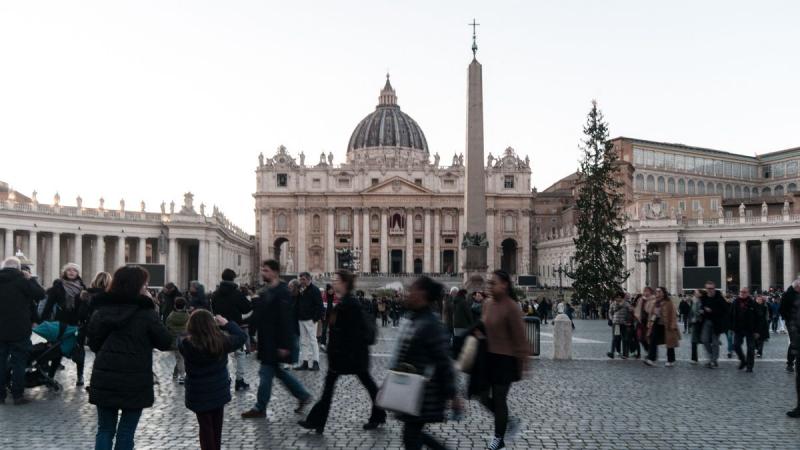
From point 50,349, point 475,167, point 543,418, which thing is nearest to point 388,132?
point 475,167

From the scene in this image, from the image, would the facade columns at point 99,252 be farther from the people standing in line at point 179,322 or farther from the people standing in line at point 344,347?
the people standing in line at point 344,347

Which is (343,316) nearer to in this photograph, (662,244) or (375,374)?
(375,374)

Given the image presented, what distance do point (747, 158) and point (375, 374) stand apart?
85.6 m

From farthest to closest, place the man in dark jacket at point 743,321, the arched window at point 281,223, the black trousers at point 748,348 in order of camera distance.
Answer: the arched window at point 281,223 → the man in dark jacket at point 743,321 → the black trousers at point 748,348

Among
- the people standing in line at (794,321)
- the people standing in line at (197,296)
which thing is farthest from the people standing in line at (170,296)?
the people standing in line at (794,321)

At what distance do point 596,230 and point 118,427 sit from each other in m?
38.7

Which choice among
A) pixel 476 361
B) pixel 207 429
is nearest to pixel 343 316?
pixel 476 361

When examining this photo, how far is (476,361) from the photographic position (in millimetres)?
7488

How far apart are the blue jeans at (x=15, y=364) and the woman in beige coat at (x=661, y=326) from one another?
10844mm

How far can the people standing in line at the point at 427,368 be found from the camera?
5.84 m

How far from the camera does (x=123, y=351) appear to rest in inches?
236

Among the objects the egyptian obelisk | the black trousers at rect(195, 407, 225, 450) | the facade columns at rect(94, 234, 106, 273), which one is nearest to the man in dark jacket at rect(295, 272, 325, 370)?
the black trousers at rect(195, 407, 225, 450)

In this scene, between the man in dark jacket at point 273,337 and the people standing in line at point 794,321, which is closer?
the man in dark jacket at point 273,337

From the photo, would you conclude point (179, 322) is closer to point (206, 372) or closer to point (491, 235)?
point (206, 372)
